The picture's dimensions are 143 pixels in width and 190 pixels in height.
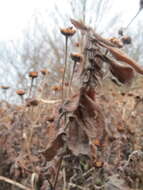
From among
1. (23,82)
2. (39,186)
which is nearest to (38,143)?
(39,186)

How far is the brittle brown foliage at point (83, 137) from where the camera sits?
77 cm

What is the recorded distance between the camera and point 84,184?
1609 millimetres

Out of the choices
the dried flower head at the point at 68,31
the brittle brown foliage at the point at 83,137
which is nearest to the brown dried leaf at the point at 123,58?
the brittle brown foliage at the point at 83,137

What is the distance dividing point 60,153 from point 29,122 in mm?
1035

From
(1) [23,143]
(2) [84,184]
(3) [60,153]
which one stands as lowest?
(2) [84,184]

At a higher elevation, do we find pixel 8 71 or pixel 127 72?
pixel 127 72

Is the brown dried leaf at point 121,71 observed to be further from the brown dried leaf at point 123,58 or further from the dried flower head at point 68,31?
the dried flower head at point 68,31

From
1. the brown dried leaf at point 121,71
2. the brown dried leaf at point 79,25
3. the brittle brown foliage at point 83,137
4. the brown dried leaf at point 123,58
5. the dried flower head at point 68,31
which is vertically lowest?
the brittle brown foliage at point 83,137

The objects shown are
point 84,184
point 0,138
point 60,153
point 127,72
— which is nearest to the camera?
point 127,72

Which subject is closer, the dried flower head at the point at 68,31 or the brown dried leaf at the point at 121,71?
the brown dried leaf at the point at 121,71

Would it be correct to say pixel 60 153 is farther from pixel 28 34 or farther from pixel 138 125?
pixel 28 34

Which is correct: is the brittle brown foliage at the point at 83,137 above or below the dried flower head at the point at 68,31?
below

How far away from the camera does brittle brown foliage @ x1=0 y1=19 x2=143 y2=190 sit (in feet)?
2.54

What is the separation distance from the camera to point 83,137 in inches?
32.6
